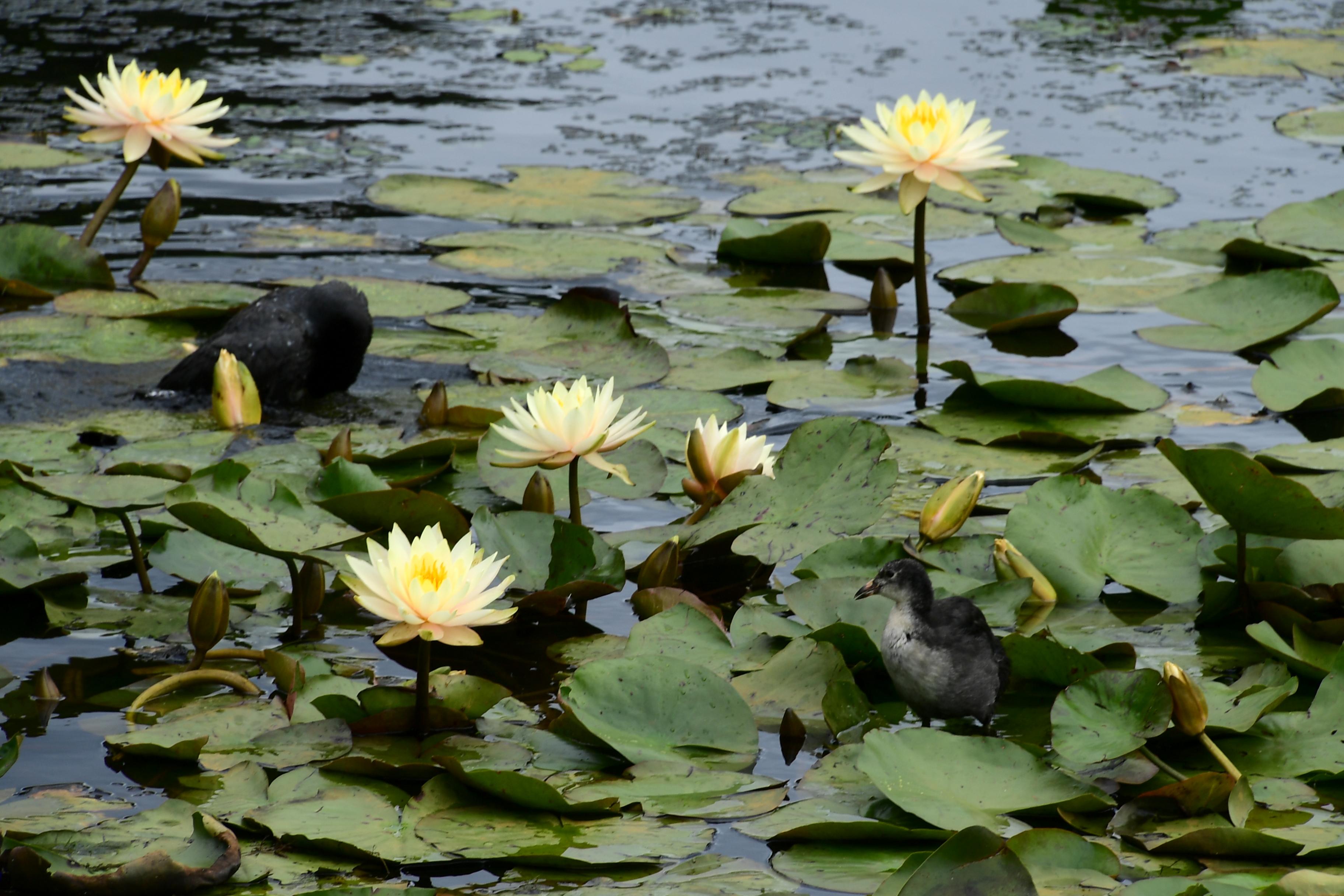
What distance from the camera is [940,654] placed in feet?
8.09

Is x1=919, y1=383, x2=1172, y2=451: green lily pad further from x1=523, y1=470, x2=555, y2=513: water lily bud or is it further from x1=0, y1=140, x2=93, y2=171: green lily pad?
x1=0, y1=140, x2=93, y2=171: green lily pad

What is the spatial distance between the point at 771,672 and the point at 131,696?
1.19 metres

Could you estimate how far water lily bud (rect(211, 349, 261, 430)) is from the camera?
3.90 metres

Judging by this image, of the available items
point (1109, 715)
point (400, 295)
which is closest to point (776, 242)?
point (400, 295)

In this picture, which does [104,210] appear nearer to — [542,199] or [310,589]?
[542,199]

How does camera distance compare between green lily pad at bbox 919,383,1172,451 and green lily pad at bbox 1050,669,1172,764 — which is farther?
green lily pad at bbox 919,383,1172,451

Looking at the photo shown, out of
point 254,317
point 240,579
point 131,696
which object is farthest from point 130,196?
point 131,696

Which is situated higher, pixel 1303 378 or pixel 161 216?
pixel 161 216

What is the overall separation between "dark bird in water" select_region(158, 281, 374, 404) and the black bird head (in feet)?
7.18

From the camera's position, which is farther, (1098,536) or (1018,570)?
(1098,536)

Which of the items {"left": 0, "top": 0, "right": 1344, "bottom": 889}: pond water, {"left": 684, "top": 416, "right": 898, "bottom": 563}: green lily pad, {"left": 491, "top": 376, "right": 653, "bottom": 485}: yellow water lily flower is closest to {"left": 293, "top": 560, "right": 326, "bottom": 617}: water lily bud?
{"left": 0, "top": 0, "right": 1344, "bottom": 889}: pond water

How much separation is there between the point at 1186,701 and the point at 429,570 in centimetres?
124

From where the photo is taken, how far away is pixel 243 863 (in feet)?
A: 6.86

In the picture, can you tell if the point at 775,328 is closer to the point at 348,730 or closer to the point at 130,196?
the point at 348,730
